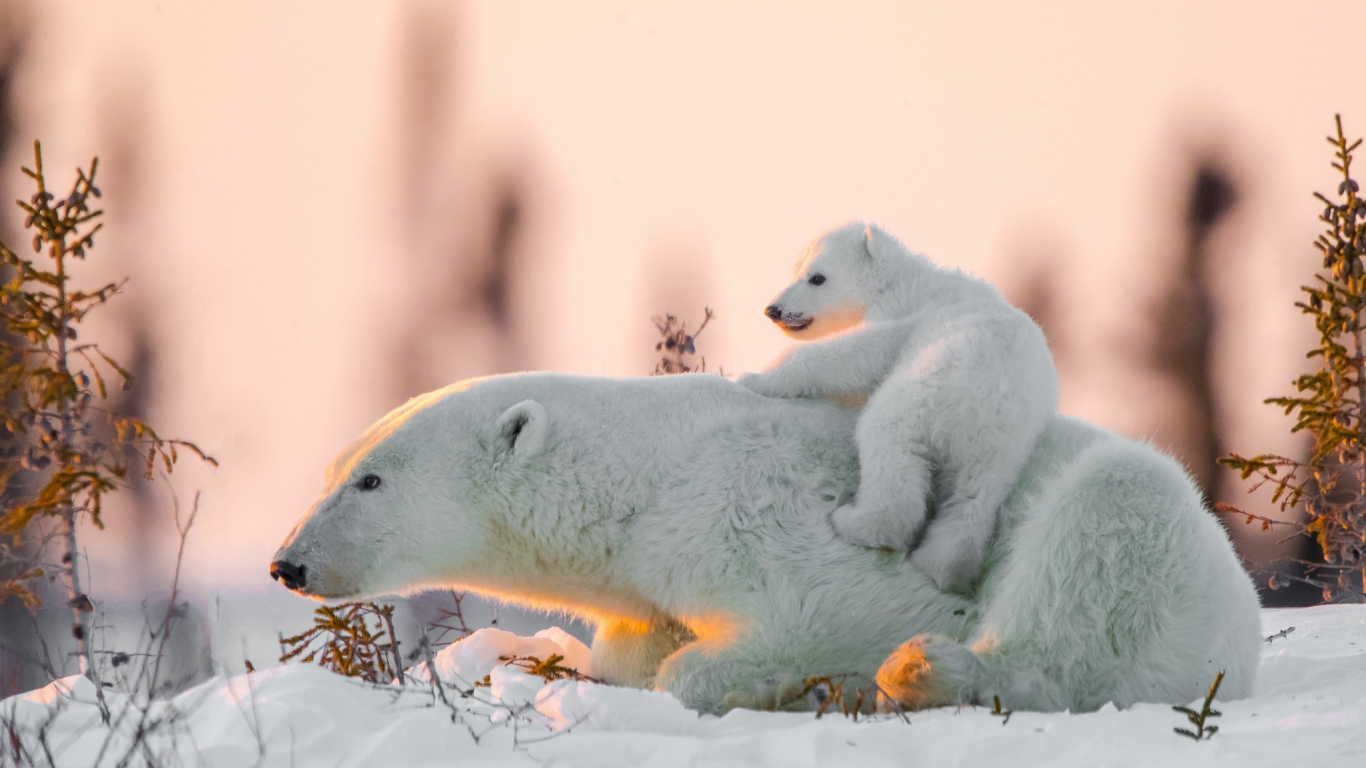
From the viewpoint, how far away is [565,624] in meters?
4.83

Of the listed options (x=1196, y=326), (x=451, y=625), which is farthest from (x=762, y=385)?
(x=1196, y=326)

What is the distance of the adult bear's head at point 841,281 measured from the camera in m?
4.59

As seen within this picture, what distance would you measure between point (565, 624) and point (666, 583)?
3.75 feet

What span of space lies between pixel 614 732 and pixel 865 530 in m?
1.01

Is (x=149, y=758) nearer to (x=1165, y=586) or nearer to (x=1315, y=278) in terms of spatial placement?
(x=1165, y=586)

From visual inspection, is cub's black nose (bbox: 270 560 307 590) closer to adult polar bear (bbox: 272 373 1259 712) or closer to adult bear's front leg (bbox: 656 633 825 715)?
adult polar bear (bbox: 272 373 1259 712)

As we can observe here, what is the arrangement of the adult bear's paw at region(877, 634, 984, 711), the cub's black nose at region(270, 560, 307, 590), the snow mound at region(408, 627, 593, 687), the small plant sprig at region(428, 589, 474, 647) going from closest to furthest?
the adult bear's paw at region(877, 634, 984, 711), the cub's black nose at region(270, 560, 307, 590), the snow mound at region(408, 627, 593, 687), the small plant sprig at region(428, 589, 474, 647)

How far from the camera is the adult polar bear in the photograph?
3.35 metres

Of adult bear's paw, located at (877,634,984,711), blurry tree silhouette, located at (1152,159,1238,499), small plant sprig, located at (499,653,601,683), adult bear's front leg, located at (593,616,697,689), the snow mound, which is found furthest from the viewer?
blurry tree silhouette, located at (1152,159,1238,499)

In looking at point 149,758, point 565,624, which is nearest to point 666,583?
point 565,624

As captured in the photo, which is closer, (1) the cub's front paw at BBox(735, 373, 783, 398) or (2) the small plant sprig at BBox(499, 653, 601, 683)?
(1) the cub's front paw at BBox(735, 373, 783, 398)

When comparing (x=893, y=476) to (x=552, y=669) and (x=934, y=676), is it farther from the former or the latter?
(x=552, y=669)

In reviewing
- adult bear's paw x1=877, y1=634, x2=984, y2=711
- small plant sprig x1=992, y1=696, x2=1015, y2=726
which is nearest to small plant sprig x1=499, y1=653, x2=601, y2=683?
adult bear's paw x1=877, y1=634, x2=984, y2=711

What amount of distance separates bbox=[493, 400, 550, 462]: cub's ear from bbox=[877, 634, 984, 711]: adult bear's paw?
1.36 metres
